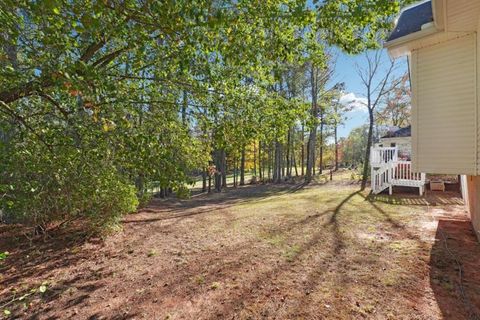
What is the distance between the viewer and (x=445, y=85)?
519cm

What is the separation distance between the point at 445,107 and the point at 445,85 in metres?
0.42

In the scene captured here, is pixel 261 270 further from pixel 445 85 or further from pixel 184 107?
pixel 445 85

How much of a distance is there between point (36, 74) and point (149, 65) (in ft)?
4.65

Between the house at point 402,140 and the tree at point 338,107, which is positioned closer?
the house at point 402,140

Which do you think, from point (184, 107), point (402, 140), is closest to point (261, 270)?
point (184, 107)

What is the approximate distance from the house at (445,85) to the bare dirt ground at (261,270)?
171 cm

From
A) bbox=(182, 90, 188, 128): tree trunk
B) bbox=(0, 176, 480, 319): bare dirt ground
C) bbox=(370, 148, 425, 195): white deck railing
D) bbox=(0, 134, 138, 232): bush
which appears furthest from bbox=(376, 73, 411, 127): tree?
bbox=(0, 134, 138, 232): bush

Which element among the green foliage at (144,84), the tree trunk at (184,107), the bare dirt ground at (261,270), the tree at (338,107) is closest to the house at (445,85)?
the green foliage at (144,84)

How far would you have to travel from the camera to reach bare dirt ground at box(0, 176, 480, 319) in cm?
352

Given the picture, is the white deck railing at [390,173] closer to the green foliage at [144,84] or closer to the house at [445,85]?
the house at [445,85]

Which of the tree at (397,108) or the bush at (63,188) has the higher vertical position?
the tree at (397,108)

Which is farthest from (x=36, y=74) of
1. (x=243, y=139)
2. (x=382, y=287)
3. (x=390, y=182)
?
(x=390, y=182)

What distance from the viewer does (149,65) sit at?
407 centimetres

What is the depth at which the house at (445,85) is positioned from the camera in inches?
185
